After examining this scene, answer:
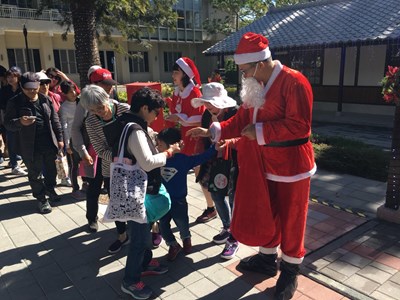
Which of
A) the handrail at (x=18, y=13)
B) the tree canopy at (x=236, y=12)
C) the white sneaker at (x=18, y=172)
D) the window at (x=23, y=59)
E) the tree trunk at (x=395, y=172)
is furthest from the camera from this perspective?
the tree canopy at (x=236, y=12)

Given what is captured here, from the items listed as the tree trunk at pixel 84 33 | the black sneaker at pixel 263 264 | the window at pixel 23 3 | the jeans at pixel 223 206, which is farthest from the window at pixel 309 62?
the window at pixel 23 3

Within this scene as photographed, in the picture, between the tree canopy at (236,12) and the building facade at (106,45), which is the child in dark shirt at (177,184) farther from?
the tree canopy at (236,12)

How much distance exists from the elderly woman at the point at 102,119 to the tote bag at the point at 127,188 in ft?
1.35

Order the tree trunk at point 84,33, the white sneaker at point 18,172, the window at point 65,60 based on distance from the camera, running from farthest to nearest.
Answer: the window at point 65,60 → the tree trunk at point 84,33 → the white sneaker at point 18,172

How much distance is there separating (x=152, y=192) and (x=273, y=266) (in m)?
1.30

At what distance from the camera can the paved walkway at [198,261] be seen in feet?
9.37

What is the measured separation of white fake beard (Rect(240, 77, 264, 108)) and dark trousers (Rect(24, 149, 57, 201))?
10.5 feet

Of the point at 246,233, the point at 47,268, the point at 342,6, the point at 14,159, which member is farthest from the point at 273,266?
the point at 342,6

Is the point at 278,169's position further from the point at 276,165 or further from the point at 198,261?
the point at 198,261

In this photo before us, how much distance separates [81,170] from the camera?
403 cm

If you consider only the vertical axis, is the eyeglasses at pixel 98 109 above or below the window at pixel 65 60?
below

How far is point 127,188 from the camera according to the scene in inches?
97.4

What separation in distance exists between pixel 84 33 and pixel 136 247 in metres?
5.87

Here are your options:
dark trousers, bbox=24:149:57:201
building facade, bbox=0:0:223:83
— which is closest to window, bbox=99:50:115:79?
building facade, bbox=0:0:223:83
